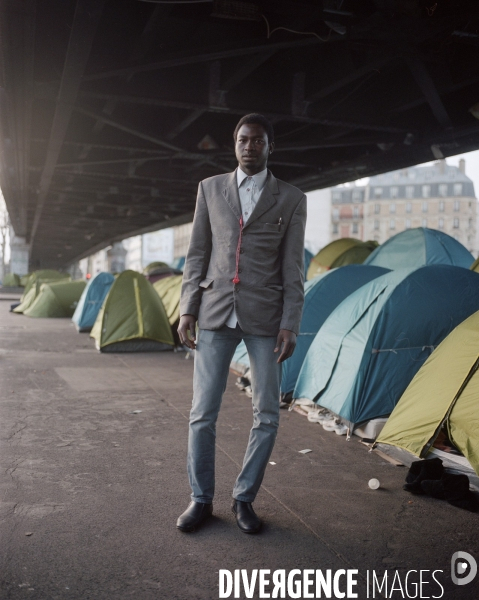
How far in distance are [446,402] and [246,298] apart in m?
2.18

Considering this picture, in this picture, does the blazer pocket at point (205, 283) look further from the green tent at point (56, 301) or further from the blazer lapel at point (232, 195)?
the green tent at point (56, 301)

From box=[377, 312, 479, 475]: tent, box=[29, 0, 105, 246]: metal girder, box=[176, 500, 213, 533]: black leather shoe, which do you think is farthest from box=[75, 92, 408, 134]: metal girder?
box=[176, 500, 213, 533]: black leather shoe

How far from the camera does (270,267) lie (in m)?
3.46

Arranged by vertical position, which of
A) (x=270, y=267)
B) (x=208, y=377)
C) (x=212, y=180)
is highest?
(x=212, y=180)

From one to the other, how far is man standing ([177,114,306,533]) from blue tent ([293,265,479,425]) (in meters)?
2.52

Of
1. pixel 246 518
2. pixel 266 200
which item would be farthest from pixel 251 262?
pixel 246 518

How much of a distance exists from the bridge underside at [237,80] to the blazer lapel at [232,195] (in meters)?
2.99

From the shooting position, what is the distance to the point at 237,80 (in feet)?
26.6

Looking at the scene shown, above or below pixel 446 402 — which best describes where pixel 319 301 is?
above

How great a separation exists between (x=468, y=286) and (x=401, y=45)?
2872 millimetres

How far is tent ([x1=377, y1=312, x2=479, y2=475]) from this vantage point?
4465 millimetres

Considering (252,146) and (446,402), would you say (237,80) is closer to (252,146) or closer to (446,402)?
(252,146)

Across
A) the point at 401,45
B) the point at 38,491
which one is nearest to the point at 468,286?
the point at 401,45

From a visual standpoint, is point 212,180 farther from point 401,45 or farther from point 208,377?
point 401,45
